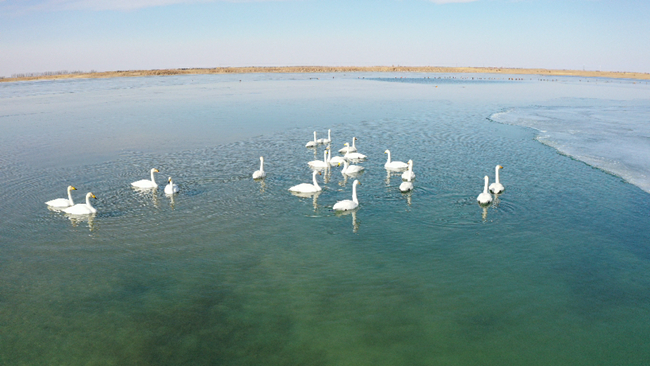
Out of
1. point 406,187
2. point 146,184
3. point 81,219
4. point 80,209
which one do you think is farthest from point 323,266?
point 146,184

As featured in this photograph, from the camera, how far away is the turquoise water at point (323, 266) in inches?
341

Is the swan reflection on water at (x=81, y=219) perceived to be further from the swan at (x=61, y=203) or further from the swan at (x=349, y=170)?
the swan at (x=349, y=170)

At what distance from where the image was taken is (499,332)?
895cm

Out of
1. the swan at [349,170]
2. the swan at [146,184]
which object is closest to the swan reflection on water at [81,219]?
the swan at [146,184]

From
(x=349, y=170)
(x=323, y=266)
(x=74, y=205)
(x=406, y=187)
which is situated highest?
(x=349, y=170)

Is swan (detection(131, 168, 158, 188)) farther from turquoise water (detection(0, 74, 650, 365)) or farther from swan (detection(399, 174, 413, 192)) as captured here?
swan (detection(399, 174, 413, 192))

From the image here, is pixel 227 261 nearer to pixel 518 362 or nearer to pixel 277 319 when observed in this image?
pixel 277 319

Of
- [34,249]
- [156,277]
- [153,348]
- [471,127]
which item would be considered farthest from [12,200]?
[471,127]

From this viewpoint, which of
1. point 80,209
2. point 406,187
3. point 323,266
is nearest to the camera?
point 323,266

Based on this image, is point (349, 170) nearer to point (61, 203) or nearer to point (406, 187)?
point (406, 187)

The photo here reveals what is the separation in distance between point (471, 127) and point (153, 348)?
2751cm

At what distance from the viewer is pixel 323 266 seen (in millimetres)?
11469

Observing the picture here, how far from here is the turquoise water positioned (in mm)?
8672

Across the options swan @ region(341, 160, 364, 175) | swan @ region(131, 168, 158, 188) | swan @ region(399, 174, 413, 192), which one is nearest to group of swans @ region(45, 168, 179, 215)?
swan @ region(131, 168, 158, 188)
